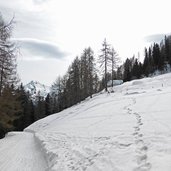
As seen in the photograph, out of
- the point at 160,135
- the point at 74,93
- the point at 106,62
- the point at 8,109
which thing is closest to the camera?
the point at 160,135

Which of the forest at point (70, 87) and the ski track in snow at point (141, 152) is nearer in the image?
the ski track in snow at point (141, 152)

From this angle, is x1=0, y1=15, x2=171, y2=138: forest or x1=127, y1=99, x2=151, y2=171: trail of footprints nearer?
x1=127, y1=99, x2=151, y2=171: trail of footprints

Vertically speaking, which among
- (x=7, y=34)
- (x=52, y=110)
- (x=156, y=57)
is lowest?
(x=52, y=110)

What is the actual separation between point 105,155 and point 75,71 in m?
66.0

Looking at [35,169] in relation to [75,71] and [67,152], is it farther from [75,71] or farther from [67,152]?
[75,71]

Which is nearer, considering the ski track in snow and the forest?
the ski track in snow

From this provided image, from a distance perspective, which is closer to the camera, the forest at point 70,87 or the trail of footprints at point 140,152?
the trail of footprints at point 140,152

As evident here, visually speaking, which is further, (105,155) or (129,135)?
(129,135)

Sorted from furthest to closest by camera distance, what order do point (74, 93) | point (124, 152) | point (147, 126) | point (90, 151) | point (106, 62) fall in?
point (74, 93) → point (106, 62) → point (147, 126) → point (90, 151) → point (124, 152)

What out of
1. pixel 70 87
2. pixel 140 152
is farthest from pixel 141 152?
pixel 70 87

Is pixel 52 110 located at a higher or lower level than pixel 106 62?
lower

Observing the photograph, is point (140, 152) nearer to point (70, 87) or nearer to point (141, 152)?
point (141, 152)

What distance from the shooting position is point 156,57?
101m

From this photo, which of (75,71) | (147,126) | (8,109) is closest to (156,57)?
(75,71)
